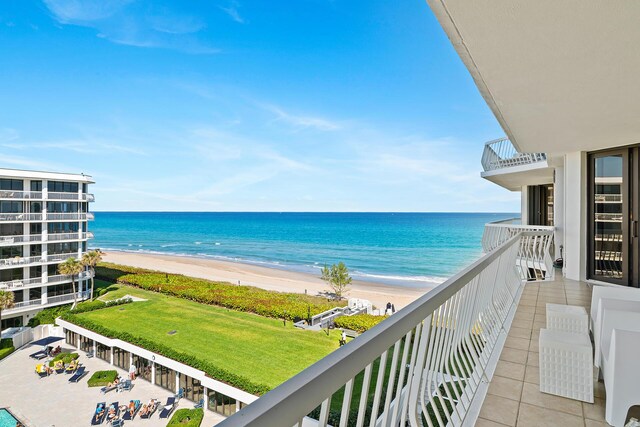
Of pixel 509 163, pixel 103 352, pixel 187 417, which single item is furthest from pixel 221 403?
pixel 509 163

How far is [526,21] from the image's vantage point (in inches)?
83.7

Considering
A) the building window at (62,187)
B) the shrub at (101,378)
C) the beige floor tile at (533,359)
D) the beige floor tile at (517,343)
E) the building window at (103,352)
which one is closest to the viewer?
the beige floor tile at (533,359)

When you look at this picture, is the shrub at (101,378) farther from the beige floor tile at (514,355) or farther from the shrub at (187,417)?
the beige floor tile at (514,355)

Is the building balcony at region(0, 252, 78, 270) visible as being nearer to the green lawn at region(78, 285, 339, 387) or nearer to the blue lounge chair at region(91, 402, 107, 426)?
the green lawn at region(78, 285, 339, 387)

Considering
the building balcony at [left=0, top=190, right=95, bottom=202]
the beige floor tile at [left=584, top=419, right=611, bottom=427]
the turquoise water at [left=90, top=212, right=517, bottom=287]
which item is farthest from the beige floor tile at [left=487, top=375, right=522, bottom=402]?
the building balcony at [left=0, top=190, right=95, bottom=202]

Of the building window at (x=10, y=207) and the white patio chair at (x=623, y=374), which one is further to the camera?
the building window at (x=10, y=207)

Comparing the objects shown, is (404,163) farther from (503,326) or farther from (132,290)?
(503,326)

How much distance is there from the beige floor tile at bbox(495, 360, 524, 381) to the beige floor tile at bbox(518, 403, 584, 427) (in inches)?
18.6

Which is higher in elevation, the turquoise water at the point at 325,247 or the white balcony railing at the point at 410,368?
the white balcony railing at the point at 410,368

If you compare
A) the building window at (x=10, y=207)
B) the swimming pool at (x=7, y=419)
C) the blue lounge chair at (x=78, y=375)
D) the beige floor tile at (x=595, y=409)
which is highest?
the building window at (x=10, y=207)

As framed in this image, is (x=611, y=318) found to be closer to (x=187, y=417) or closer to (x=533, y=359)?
(x=533, y=359)

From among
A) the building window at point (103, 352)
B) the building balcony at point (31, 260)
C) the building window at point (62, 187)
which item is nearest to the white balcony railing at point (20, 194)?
the building window at point (62, 187)

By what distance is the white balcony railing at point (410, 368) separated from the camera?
58 centimetres

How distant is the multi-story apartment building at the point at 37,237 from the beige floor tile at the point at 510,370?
23035 mm
